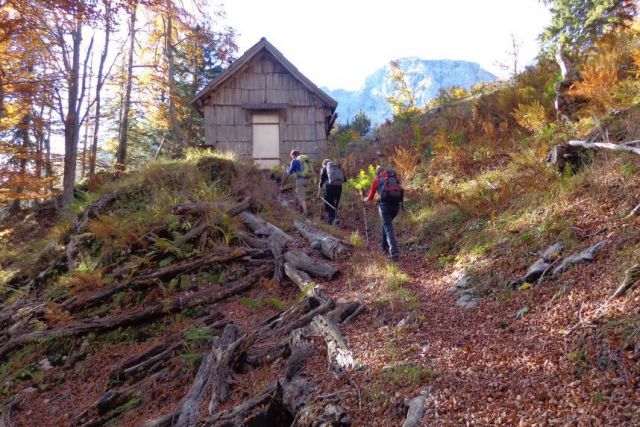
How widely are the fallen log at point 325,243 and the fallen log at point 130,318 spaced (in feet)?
5.87

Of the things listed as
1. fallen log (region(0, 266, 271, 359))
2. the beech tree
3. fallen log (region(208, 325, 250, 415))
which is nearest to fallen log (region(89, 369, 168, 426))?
fallen log (region(208, 325, 250, 415))

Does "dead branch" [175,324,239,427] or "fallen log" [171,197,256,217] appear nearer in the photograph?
"dead branch" [175,324,239,427]

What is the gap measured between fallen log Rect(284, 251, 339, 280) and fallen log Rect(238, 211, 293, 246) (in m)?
0.92

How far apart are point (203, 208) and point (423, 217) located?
16.2ft

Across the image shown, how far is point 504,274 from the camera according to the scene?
552 centimetres

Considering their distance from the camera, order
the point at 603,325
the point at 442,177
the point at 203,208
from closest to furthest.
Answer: the point at 603,325 < the point at 203,208 < the point at 442,177

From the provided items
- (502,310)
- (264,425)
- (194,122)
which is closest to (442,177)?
(502,310)

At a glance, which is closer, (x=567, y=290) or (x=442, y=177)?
(x=567, y=290)

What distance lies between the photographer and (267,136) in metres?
18.6

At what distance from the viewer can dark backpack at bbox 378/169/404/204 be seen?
26.3 feet

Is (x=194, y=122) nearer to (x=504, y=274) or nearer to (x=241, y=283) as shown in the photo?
(x=241, y=283)

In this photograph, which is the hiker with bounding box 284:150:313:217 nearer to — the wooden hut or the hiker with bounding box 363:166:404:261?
the hiker with bounding box 363:166:404:261

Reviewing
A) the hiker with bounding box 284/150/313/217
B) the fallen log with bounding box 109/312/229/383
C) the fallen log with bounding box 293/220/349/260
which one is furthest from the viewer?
the hiker with bounding box 284/150/313/217

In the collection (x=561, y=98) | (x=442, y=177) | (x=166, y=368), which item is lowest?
(x=166, y=368)
